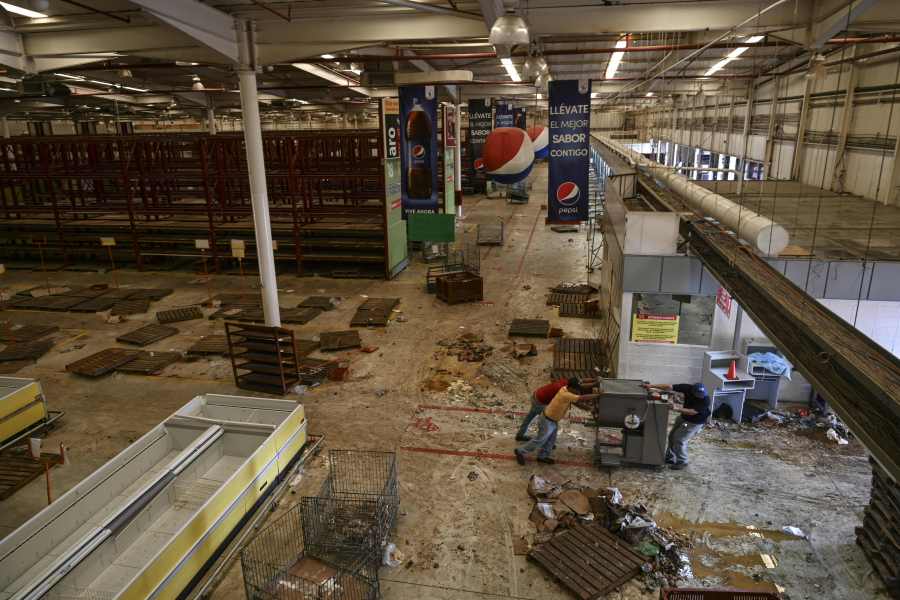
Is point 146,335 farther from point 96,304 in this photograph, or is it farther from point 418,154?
point 418,154

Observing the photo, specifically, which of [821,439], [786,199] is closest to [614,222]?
[821,439]

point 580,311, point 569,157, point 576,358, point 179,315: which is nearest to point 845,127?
point 580,311

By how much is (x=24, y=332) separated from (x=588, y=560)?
561 inches

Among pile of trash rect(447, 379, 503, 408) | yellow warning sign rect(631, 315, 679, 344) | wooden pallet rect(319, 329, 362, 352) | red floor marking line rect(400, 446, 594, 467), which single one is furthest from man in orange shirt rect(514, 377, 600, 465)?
wooden pallet rect(319, 329, 362, 352)

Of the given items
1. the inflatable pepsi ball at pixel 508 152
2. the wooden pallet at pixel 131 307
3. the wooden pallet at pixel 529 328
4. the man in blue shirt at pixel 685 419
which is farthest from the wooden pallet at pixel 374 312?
the man in blue shirt at pixel 685 419

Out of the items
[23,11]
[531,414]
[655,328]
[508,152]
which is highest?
[23,11]

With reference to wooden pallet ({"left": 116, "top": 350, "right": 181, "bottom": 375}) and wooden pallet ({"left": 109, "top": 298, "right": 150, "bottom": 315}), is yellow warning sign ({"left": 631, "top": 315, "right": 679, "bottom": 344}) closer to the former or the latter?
wooden pallet ({"left": 116, "top": 350, "right": 181, "bottom": 375})

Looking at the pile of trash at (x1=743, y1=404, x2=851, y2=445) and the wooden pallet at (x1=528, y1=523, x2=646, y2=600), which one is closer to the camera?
the wooden pallet at (x1=528, y1=523, x2=646, y2=600)

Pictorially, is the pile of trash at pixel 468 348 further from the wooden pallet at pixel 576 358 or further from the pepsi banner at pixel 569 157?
the pepsi banner at pixel 569 157

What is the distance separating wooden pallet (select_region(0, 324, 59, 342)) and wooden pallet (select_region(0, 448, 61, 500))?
18.9 ft

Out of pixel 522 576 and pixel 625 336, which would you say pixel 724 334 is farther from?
pixel 522 576

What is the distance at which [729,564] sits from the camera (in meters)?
6.18

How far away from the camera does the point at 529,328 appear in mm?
13219

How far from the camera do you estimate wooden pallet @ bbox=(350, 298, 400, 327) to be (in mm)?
13930
